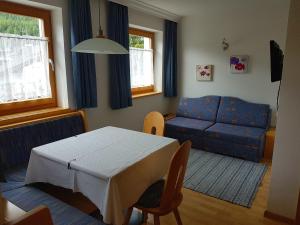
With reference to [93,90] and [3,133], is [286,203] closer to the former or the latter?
[93,90]

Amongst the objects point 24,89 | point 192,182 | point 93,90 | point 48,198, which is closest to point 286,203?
point 192,182

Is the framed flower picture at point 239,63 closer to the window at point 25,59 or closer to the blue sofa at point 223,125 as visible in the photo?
the blue sofa at point 223,125

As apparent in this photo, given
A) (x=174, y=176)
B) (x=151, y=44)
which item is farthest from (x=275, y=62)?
(x=151, y=44)

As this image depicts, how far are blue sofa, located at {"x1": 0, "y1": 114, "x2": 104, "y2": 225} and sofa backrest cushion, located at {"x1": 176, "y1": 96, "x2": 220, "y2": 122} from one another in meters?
2.21

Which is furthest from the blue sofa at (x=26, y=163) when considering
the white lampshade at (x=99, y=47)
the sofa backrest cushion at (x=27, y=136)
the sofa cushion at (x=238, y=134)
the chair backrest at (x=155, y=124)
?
the sofa cushion at (x=238, y=134)

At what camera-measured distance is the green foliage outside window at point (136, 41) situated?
411 centimetres

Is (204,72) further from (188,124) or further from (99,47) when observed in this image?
(99,47)

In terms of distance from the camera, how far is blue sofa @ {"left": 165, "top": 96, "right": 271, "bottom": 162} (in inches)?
137

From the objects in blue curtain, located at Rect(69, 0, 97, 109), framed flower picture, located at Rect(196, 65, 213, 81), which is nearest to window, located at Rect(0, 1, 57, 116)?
blue curtain, located at Rect(69, 0, 97, 109)

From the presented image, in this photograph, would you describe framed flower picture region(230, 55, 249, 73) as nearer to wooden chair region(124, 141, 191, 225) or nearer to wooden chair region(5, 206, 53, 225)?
wooden chair region(124, 141, 191, 225)

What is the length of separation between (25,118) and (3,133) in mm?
313

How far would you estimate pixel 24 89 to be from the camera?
2684mm

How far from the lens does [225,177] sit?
2.98 meters

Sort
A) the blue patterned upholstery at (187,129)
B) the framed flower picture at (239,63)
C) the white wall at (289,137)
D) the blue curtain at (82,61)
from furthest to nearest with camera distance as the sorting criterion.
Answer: the framed flower picture at (239,63)
the blue patterned upholstery at (187,129)
the blue curtain at (82,61)
the white wall at (289,137)
